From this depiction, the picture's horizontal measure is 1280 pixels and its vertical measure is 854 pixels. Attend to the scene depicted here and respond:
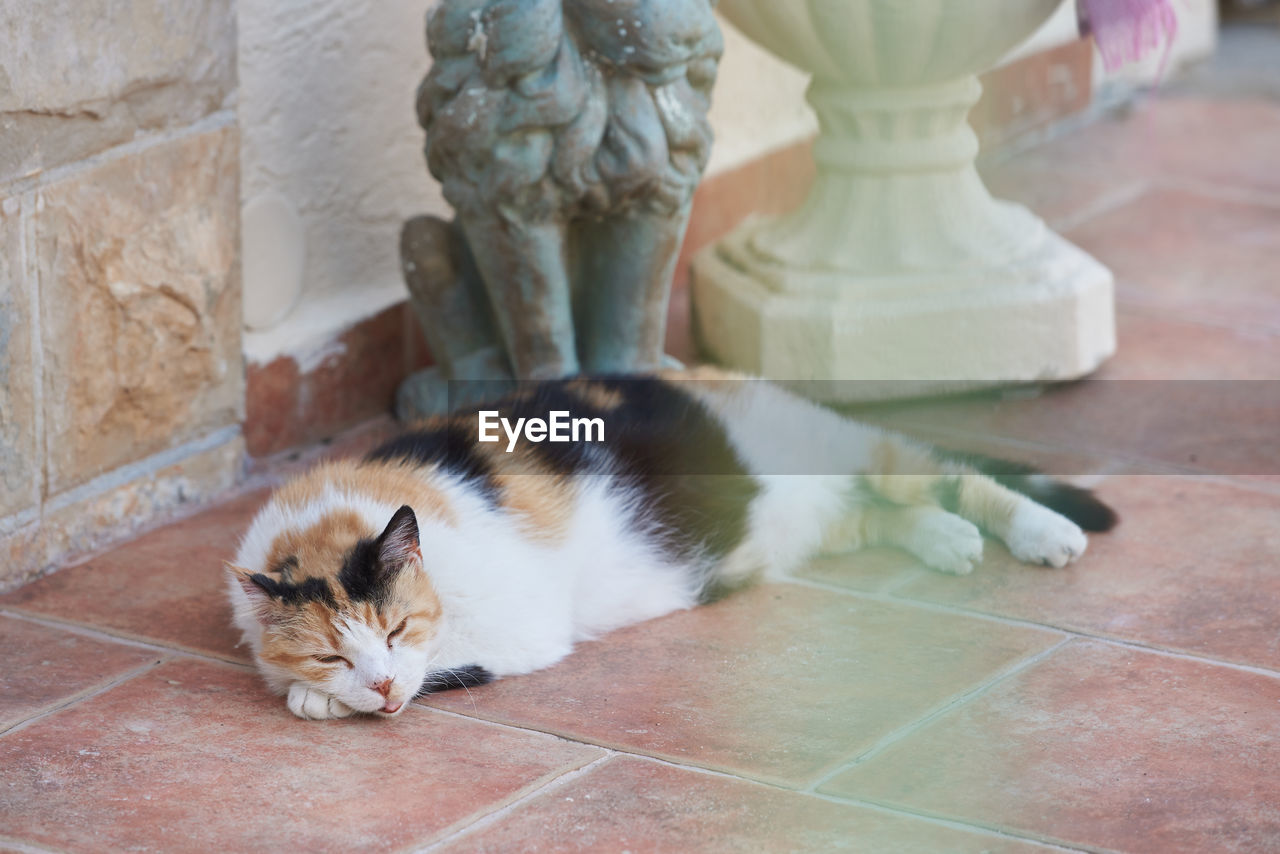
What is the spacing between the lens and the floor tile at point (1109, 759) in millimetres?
1979

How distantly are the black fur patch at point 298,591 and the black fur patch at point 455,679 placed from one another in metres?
0.25

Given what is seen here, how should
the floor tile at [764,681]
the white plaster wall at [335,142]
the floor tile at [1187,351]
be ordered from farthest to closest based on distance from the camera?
the floor tile at [1187,351] < the white plaster wall at [335,142] < the floor tile at [764,681]

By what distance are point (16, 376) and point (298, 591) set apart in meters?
0.78

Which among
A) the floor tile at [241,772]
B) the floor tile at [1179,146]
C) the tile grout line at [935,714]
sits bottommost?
the tile grout line at [935,714]

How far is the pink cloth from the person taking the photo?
3258 millimetres

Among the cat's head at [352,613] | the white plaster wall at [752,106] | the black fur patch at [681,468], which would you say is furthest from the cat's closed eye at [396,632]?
the white plaster wall at [752,106]

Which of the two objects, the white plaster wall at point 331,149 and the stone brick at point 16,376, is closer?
the stone brick at point 16,376

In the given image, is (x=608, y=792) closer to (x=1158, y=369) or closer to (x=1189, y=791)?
(x=1189, y=791)

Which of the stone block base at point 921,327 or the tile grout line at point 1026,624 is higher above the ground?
the stone block base at point 921,327

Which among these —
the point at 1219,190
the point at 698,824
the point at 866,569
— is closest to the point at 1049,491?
the point at 866,569

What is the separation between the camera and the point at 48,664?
2.42 meters

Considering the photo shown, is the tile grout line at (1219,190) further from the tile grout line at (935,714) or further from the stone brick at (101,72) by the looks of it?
the stone brick at (101,72)

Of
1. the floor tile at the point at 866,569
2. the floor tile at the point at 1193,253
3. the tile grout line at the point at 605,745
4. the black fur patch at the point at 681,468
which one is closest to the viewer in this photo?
the tile grout line at the point at 605,745

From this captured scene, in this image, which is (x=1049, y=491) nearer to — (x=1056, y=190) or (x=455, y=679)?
(x=455, y=679)
